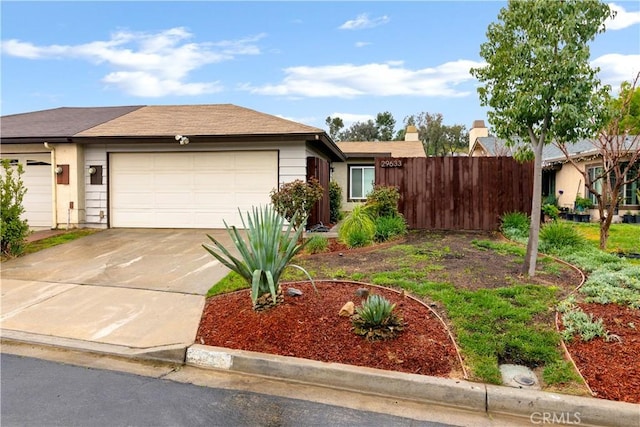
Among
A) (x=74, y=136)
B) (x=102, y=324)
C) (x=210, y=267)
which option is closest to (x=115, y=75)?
(x=74, y=136)

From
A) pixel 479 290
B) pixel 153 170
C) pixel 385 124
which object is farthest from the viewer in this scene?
pixel 385 124

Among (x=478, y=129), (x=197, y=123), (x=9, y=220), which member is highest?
(x=478, y=129)

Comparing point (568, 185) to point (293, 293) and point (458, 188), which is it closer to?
point (458, 188)

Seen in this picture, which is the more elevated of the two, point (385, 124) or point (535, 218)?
point (385, 124)

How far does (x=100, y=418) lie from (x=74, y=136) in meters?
10.8

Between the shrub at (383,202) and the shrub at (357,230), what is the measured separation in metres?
0.95

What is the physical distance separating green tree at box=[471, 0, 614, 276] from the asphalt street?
423 cm

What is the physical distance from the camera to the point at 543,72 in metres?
5.49

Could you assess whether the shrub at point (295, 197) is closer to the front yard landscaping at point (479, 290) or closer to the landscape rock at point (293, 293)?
the front yard landscaping at point (479, 290)

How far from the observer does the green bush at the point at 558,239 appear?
7.68 metres

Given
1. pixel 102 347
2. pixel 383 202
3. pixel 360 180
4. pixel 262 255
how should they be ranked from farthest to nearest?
pixel 360 180 < pixel 383 202 < pixel 262 255 < pixel 102 347

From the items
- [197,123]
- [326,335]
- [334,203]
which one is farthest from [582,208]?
[326,335]

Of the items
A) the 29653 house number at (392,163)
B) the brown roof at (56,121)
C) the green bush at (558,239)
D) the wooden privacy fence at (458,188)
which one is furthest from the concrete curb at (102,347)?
the brown roof at (56,121)

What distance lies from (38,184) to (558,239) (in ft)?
45.1
